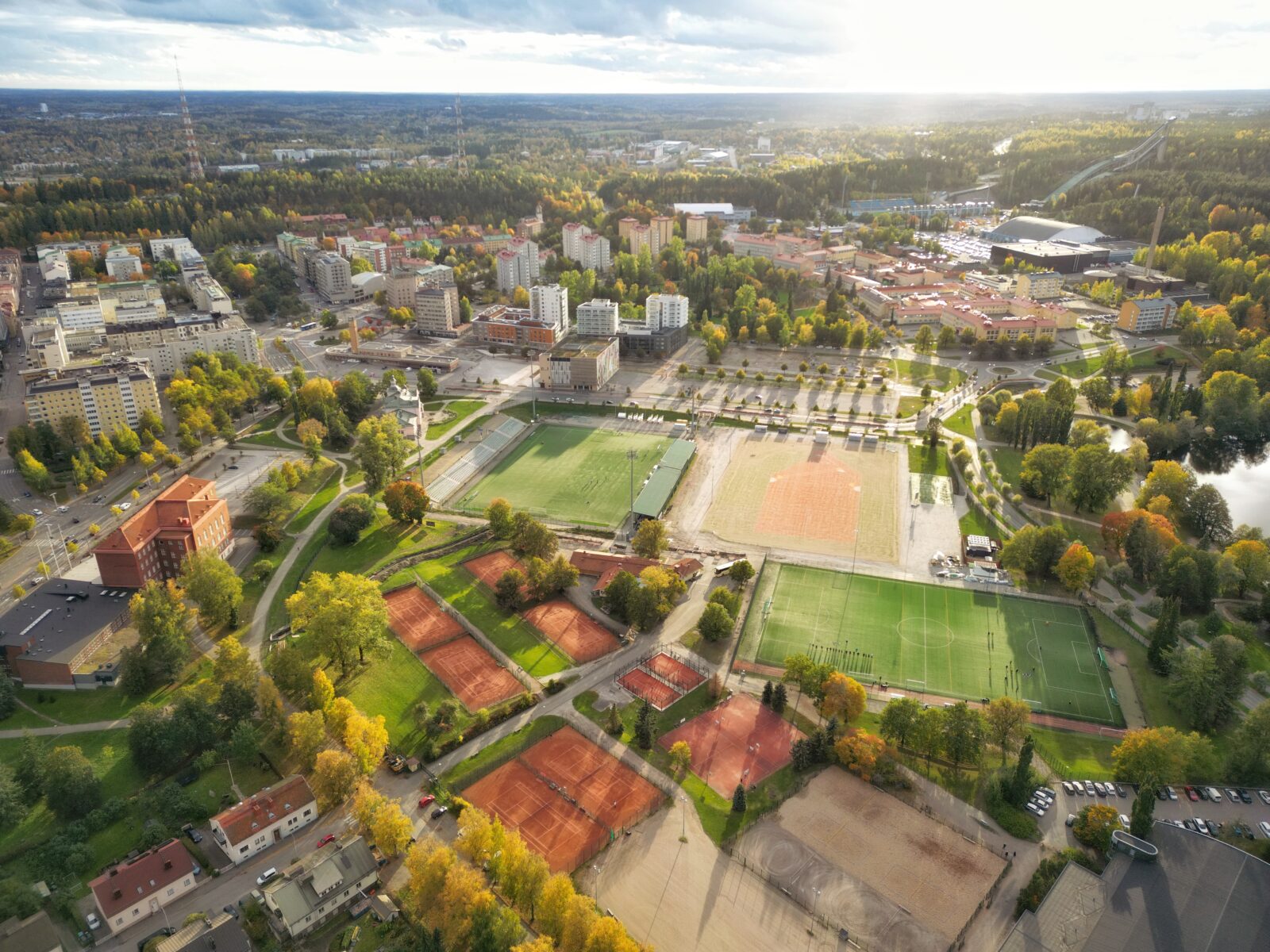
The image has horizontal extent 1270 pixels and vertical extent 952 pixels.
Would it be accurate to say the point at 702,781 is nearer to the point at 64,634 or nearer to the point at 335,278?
the point at 64,634

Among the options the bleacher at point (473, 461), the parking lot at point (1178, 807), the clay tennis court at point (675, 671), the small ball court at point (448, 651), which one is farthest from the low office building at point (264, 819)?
the parking lot at point (1178, 807)

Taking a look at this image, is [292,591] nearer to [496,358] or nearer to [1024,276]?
[496,358]

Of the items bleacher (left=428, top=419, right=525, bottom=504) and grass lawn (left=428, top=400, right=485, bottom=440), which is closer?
bleacher (left=428, top=419, right=525, bottom=504)

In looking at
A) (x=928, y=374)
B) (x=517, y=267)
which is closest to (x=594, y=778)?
(x=928, y=374)

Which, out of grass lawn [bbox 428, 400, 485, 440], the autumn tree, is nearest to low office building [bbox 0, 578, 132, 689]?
the autumn tree

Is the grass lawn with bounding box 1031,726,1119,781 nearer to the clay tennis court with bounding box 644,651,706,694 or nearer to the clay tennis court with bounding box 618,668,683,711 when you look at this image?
the clay tennis court with bounding box 644,651,706,694
